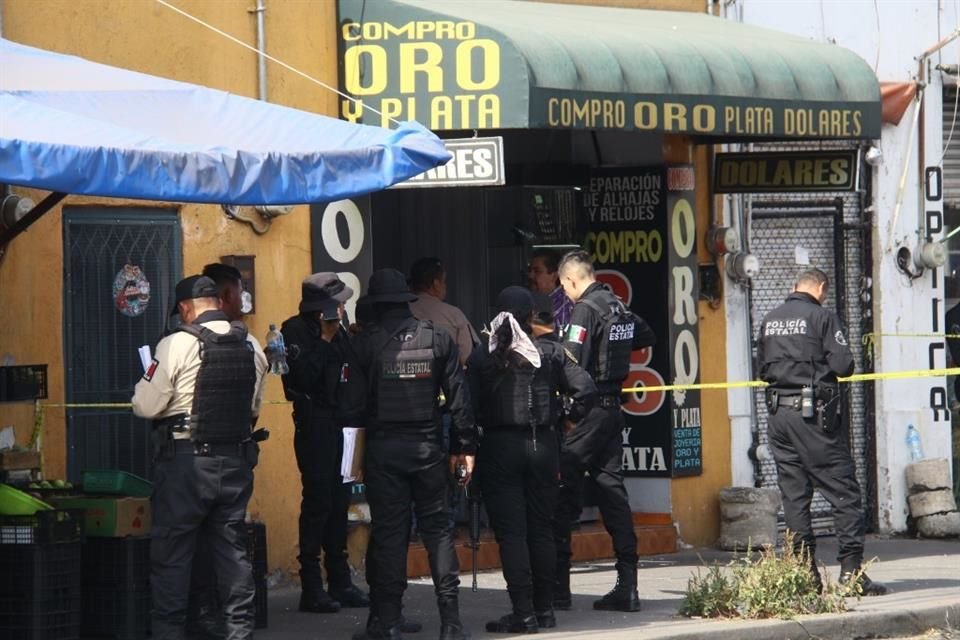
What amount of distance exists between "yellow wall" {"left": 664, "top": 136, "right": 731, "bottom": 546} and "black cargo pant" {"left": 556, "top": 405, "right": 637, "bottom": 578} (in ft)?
11.2

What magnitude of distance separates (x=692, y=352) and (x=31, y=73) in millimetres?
6669

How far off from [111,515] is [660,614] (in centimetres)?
325

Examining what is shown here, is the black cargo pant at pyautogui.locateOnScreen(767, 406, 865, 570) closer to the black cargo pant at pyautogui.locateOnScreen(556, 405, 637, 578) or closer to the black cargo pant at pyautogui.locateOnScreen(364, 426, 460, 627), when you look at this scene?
the black cargo pant at pyautogui.locateOnScreen(556, 405, 637, 578)

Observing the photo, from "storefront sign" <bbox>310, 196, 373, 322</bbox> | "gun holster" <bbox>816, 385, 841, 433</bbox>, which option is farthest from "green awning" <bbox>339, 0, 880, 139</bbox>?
"gun holster" <bbox>816, 385, 841, 433</bbox>

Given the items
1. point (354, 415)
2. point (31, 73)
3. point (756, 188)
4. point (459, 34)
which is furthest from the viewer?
point (756, 188)

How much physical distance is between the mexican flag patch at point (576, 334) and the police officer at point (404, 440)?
1.27m

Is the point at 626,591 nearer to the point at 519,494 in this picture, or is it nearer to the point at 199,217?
the point at 519,494

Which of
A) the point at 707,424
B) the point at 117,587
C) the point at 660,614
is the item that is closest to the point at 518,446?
the point at 660,614

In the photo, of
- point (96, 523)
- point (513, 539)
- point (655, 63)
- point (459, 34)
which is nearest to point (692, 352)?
point (655, 63)

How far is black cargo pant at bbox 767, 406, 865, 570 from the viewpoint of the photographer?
37.8 feet

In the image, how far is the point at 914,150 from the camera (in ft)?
51.5

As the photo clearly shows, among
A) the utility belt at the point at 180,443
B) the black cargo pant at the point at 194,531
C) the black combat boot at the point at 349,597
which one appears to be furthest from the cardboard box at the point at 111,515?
the black combat boot at the point at 349,597

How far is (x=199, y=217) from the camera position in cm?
1191

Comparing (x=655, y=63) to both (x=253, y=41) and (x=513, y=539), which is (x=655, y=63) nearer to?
(x=253, y=41)
